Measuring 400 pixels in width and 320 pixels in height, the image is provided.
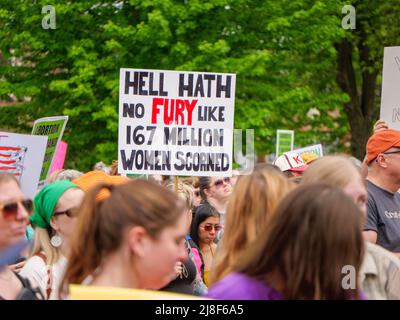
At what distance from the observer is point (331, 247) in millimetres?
3250

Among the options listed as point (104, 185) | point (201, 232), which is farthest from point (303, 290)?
point (201, 232)

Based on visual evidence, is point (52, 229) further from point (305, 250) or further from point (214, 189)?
point (214, 189)

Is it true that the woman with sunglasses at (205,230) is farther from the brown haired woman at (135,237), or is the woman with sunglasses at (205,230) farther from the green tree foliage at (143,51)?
the green tree foliage at (143,51)

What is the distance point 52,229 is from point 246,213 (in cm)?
145

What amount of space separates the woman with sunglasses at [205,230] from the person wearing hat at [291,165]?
686mm

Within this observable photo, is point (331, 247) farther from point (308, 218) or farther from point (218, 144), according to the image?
point (218, 144)

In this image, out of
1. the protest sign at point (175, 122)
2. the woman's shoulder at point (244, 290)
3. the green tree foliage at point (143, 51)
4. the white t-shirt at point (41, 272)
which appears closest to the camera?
the woman's shoulder at point (244, 290)

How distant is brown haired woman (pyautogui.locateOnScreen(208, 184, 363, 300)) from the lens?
3.26 m

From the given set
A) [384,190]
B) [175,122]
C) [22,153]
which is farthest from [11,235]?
[175,122]

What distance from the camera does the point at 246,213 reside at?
4.19 m

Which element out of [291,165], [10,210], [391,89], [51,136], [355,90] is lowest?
[10,210]

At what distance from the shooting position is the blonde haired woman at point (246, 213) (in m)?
4.14

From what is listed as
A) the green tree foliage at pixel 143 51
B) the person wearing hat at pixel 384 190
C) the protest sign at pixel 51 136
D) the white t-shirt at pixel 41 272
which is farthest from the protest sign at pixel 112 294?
the green tree foliage at pixel 143 51

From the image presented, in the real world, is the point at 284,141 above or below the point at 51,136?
above
